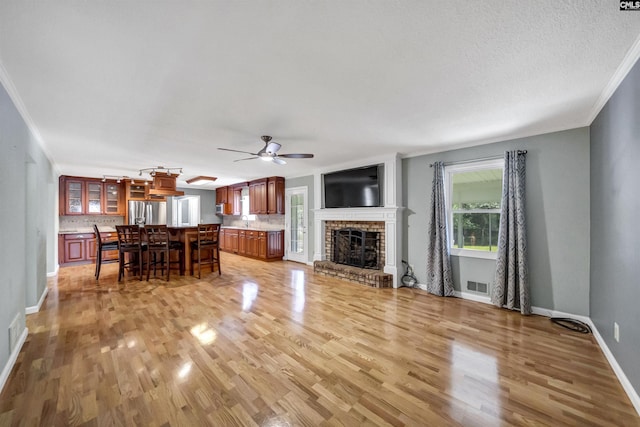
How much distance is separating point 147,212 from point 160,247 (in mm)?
3502

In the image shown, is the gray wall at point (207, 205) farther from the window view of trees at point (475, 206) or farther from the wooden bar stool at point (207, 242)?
the window view of trees at point (475, 206)

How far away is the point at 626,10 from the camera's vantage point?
140cm

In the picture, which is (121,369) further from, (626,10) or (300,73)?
(626,10)

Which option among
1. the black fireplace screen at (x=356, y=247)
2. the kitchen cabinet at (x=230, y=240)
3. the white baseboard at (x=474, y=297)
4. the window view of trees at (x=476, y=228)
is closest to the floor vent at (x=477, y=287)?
the white baseboard at (x=474, y=297)

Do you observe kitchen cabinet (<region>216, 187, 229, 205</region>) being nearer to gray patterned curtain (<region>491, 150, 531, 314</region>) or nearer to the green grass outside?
the green grass outside

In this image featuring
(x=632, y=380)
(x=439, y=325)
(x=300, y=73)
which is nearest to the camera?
(x=632, y=380)

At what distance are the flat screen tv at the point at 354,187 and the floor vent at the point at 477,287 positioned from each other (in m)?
1.99

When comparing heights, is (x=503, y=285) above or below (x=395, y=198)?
below

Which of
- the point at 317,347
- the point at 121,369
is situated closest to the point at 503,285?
the point at 317,347

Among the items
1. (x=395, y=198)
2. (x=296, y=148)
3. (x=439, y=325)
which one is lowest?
(x=439, y=325)

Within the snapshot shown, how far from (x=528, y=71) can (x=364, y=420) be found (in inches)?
109

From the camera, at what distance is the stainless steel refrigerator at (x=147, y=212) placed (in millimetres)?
7613

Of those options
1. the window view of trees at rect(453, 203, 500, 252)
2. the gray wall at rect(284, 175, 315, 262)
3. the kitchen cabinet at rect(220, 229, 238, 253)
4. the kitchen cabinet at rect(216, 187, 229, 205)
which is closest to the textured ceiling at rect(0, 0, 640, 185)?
the window view of trees at rect(453, 203, 500, 252)

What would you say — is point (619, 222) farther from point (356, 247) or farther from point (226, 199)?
point (226, 199)
